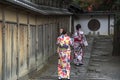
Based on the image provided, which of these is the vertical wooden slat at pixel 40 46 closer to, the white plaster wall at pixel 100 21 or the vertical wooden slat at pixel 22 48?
the vertical wooden slat at pixel 22 48

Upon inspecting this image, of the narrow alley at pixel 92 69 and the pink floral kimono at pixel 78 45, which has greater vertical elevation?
the pink floral kimono at pixel 78 45

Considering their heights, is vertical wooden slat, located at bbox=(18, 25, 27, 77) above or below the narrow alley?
above

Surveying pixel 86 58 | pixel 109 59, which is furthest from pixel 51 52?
pixel 109 59

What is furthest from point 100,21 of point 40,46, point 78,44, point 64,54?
point 64,54

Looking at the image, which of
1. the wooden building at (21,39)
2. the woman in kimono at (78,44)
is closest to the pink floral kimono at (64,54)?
the wooden building at (21,39)

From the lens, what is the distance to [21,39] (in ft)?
38.6

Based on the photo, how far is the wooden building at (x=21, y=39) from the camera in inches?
371

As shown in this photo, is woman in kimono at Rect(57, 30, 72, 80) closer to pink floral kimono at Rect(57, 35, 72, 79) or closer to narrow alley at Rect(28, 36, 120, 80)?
pink floral kimono at Rect(57, 35, 72, 79)

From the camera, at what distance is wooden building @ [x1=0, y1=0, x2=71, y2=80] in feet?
30.9

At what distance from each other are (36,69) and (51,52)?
5.00m

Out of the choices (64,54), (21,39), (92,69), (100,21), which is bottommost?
(92,69)

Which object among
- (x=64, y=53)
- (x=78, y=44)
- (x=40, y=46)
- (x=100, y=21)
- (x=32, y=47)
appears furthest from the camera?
(x=100, y=21)

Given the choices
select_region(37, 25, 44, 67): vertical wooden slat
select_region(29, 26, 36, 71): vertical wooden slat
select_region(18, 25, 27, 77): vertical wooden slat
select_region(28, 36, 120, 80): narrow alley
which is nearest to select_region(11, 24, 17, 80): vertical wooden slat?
select_region(18, 25, 27, 77): vertical wooden slat

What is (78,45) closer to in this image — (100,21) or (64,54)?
(64,54)
